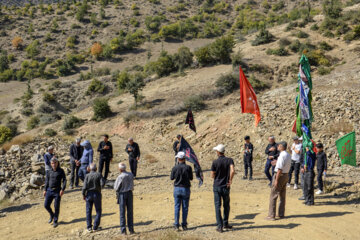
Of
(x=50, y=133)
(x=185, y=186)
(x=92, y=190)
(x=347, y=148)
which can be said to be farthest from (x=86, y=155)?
(x=50, y=133)

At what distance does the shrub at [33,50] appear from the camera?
66.4 metres

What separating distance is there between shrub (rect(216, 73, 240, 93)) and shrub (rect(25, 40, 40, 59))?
5165cm

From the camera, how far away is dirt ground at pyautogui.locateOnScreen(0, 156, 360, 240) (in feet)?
23.2

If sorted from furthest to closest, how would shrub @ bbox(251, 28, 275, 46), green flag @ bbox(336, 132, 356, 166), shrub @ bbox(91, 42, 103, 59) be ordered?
shrub @ bbox(91, 42, 103, 59) < shrub @ bbox(251, 28, 275, 46) < green flag @ bbox(336, 132, 356, 166)

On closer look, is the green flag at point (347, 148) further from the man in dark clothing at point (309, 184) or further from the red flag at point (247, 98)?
the red flag at point (247, 98)

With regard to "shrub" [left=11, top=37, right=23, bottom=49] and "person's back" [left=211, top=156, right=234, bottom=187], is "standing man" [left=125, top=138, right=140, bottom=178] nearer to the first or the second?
"person's back" [left=211, top=156, right=234, bottom=187]

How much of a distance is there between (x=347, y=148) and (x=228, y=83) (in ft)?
62.9

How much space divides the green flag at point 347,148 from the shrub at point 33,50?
68.2 meters

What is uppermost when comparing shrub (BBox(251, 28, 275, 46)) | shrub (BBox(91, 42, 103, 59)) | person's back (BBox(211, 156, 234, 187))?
shrub (BBox(91, 42, 103, 59))

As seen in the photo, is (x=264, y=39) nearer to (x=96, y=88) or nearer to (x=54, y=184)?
(x=96, y=88)

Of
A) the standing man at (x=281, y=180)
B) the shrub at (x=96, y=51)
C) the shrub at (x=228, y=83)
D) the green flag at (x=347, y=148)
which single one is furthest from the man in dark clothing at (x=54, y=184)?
the shrub at (x=96, y=51)

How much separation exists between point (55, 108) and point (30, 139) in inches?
876

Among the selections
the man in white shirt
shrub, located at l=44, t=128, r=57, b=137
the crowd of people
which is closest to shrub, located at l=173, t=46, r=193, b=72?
shrub, located at l=44, t=128, r=57, b=137

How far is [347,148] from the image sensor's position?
9641 mm
